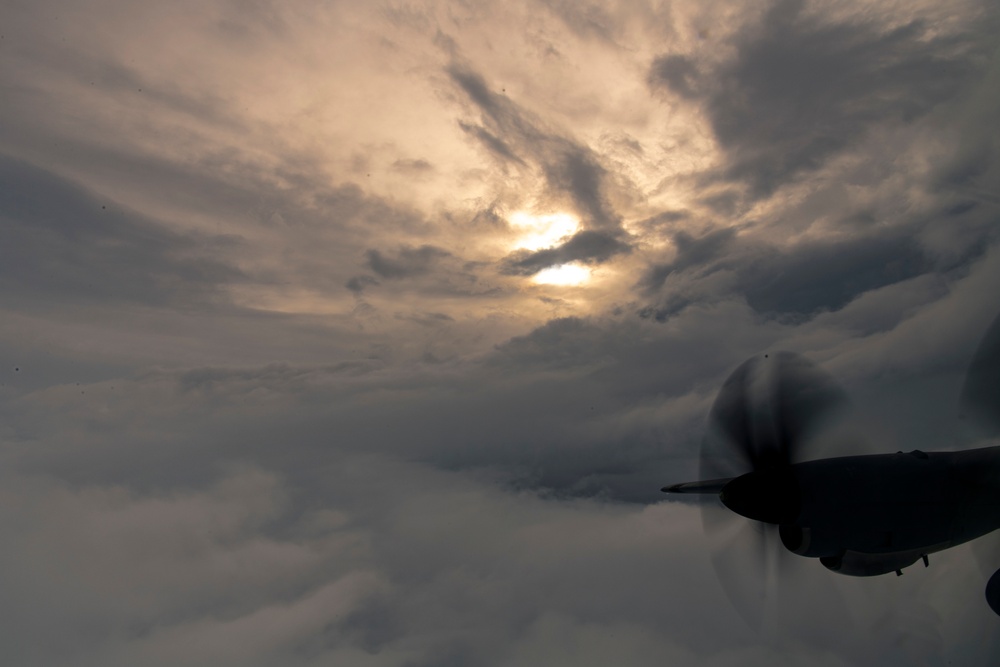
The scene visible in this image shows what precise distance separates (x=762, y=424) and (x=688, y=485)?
3221 millimetres

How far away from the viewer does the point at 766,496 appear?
15.3 metres

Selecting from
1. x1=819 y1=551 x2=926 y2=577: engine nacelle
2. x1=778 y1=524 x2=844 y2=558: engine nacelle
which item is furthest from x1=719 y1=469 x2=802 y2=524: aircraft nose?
x1=819 y1=551 x2=926 y2=577: engine nacelle

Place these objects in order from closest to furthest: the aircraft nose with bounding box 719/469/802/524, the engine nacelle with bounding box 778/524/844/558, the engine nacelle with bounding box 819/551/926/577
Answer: the engine nacelle with bounding box 778/524/844/558 < the aircraft nose with bounding box 719/469/802/524 < the engine nacelle with bounding box 819/551/926/577

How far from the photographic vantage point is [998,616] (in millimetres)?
14258

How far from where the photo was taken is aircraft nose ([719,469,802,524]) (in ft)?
49.0

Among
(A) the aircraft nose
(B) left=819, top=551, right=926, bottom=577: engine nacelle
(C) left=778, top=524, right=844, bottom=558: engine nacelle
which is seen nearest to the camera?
(C) left=778, top=524, right=844, bottom=558: engine nacelle

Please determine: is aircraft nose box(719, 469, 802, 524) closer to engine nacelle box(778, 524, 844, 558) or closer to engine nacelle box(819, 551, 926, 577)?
engine nacelle box(778, 524, 844, 558)

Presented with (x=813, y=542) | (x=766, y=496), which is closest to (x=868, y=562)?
(x=813, y=542)

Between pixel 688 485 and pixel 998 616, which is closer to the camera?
pixel 998 616

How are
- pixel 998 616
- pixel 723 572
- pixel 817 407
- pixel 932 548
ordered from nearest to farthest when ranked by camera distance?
pixel 998 616 < pixel 932 548 < pixel 817 407 < pixel 723 572

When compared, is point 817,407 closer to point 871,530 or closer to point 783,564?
point 871,530

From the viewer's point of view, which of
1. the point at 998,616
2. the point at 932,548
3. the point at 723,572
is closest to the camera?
the point at 998,616

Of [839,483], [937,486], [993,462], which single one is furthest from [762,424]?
[993,462]

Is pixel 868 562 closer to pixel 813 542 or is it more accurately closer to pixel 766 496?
pixel 813 542
